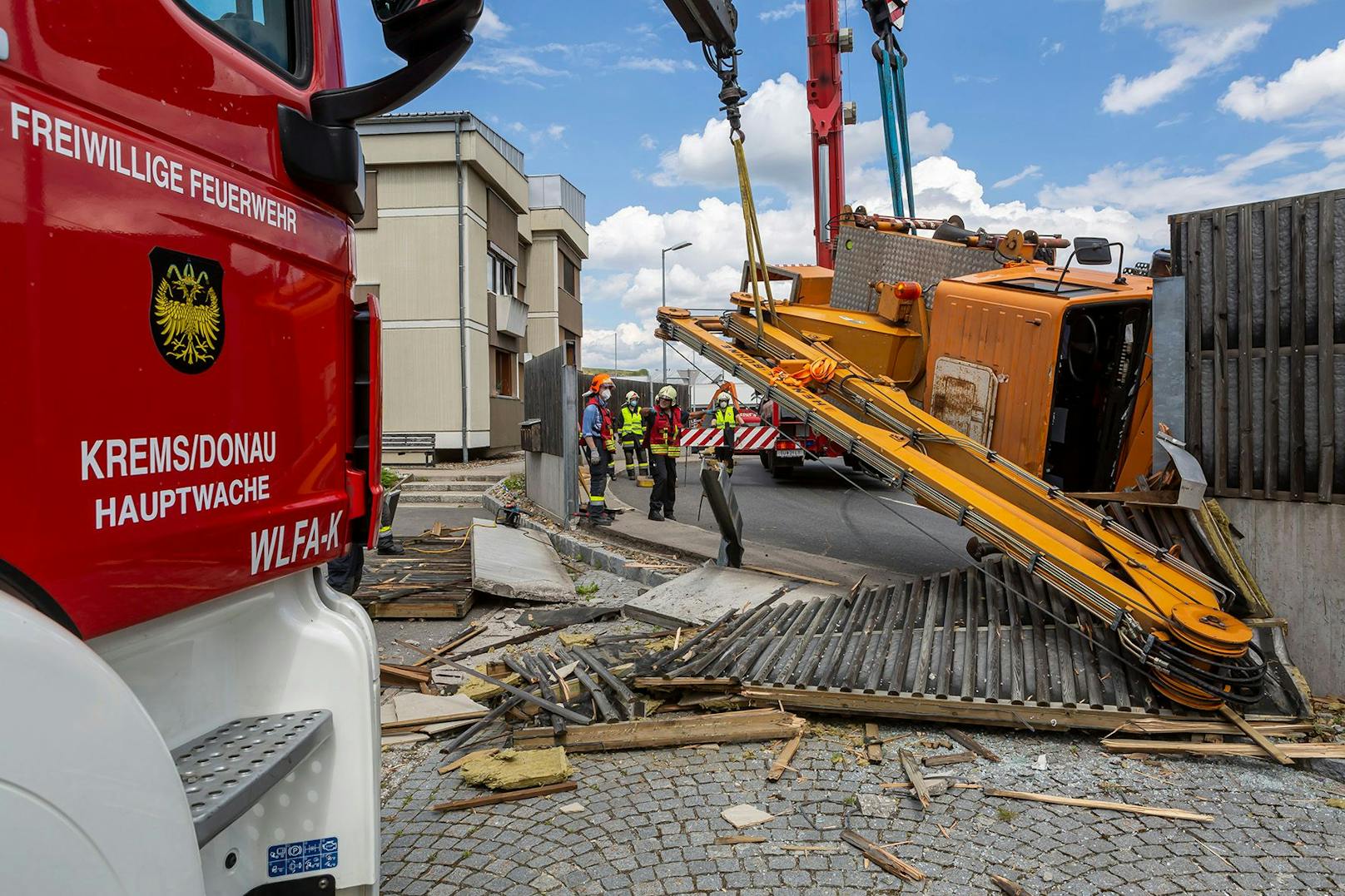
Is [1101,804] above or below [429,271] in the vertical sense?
below

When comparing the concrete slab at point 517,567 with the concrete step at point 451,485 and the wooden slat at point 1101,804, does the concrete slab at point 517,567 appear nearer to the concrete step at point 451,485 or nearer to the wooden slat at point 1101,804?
the wooden slat at point 1101,804

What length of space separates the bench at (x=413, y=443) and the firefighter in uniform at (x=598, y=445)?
843cm

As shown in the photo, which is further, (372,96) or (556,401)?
(556,401)

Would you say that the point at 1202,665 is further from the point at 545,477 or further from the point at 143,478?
the point at 545,477

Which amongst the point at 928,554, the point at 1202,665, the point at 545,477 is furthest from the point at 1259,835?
the point at 545,477

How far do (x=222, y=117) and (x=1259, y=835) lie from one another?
394cm

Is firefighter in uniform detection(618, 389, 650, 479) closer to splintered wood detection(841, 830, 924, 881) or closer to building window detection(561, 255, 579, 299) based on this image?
splintered wood detection(841, 830, 924, 881)

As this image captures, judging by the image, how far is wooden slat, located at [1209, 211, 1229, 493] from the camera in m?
4.80

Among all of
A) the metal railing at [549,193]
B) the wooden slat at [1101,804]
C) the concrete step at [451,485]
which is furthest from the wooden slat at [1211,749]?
the metal railing at [549,193]

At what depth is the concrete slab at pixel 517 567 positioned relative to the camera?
693 centimetres

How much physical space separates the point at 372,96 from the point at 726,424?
1211cm

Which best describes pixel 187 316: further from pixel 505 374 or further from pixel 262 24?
pixel 505 374

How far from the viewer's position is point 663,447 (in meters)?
11.1

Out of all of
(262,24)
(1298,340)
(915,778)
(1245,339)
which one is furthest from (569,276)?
(262,24)
